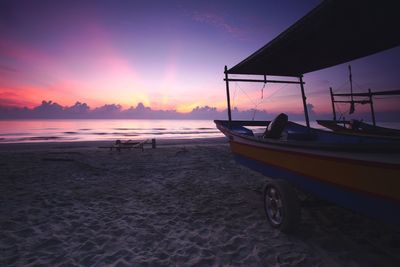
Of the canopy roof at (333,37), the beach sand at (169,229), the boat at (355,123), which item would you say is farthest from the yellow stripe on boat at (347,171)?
the boat at (355,123)

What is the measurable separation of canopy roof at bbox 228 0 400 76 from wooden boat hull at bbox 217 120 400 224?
2.43 metres

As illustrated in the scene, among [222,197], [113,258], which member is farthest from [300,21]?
[113,258]

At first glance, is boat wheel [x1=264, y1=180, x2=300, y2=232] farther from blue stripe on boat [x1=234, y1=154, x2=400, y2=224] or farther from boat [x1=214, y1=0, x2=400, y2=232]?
blue stripe on boat [x1=234, y1=154, x2=400, y2=224]

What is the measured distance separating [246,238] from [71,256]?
2.93 m

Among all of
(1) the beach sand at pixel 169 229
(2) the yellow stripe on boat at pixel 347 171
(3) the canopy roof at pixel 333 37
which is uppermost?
(3) the canopy roof at pixel 333 37

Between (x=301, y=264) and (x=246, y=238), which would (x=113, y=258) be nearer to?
(x=246, y=238)

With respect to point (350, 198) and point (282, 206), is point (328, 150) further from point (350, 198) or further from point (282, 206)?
point (282, 206)

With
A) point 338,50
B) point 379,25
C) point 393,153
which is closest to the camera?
point 393,153

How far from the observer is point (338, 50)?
5797mm

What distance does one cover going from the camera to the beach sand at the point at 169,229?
3.46m

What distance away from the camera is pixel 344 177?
3.21 m

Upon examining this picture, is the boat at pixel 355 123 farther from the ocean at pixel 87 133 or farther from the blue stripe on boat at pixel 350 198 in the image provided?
the ocean at pixel 87 133

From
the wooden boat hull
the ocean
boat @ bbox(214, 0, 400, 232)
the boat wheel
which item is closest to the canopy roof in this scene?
boat @ bbox(214, 0, 400, 232)

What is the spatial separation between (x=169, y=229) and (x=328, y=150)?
3.22 metres
